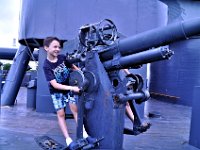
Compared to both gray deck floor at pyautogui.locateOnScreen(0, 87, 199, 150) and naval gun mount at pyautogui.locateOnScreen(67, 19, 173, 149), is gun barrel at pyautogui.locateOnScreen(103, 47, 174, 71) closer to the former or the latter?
naval gun mount at pyautogui.locateOnScreen(67, 19, 173, 149)

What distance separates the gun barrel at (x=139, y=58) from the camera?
3570 mm

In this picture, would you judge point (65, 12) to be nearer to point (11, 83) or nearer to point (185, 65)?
point (11, 83)

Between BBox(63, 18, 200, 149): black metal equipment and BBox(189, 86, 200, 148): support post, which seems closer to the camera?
BBox(63, 18, 200, 149): black metal equipment

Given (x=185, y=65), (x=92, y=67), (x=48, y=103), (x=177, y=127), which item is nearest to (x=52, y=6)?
(x=48, y=103)

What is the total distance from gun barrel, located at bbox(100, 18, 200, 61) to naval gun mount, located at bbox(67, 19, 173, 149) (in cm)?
1

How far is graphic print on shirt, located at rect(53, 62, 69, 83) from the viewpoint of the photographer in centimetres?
407

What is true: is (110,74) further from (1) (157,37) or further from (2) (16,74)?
(2) (16,74)

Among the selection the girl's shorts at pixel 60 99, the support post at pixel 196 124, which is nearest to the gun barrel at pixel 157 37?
the girl's shorts at pixel 60 99

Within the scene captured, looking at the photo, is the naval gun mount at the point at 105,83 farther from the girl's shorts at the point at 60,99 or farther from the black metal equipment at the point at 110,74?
the girl's shorts at the point at 60,99

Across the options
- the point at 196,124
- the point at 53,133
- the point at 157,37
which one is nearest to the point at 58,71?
the point at 157,37

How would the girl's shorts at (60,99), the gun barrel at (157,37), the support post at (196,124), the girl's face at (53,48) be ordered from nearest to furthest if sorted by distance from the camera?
the gun barrel at (157,37)
the girl's face at (53,48)
the girl's shorts at (60,99)
the support post at (196,124)

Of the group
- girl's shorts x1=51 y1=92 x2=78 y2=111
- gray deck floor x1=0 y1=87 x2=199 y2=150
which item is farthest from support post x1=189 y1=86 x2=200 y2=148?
girl's shorts x1=51 y1=92 x2=78 y2=111

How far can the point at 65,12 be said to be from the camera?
8.42 meters

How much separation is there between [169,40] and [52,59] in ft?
4.73
